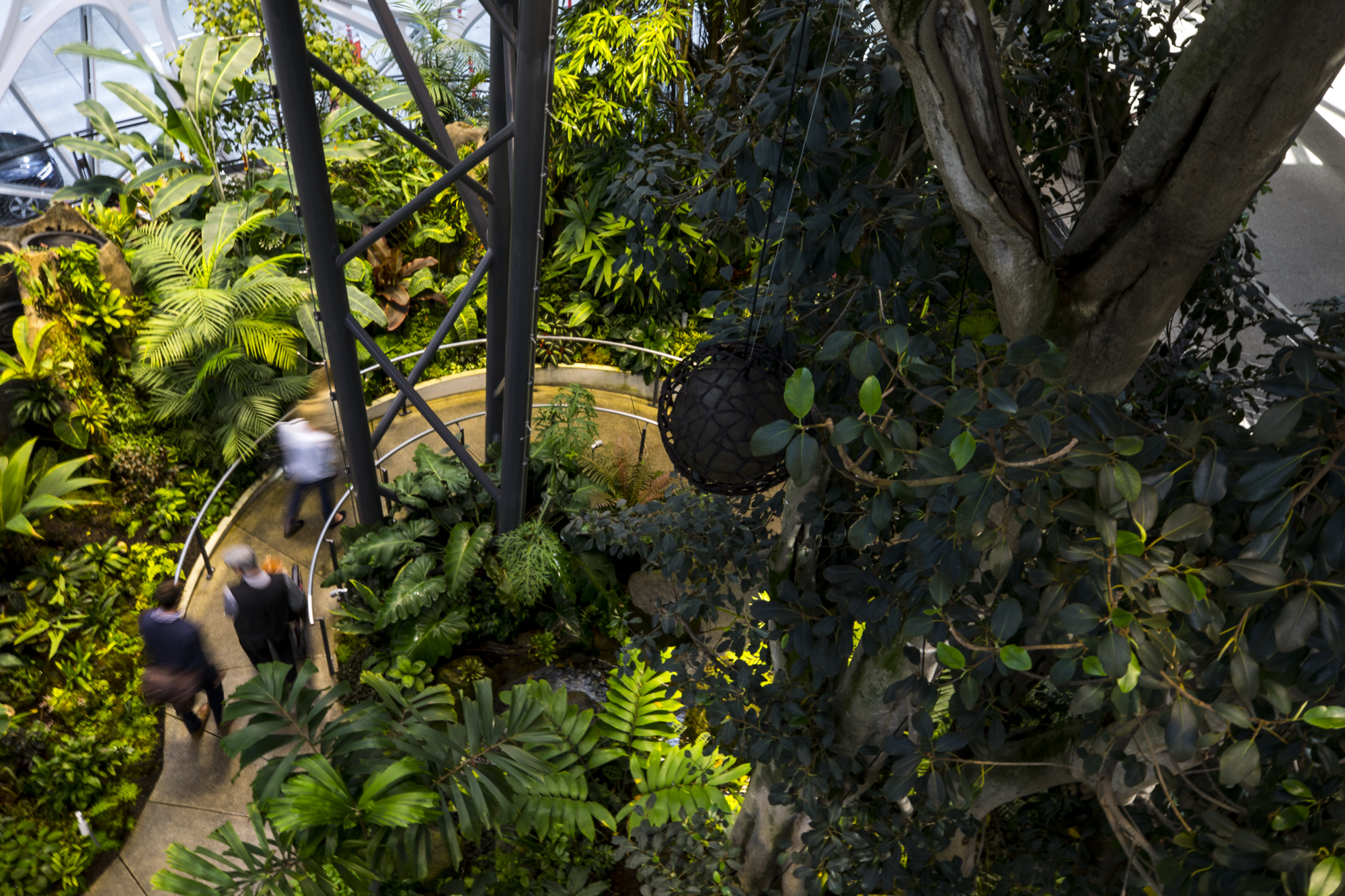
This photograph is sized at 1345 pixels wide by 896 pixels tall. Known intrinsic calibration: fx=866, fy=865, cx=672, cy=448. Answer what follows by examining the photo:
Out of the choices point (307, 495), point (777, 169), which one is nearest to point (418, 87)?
point (777, 169)

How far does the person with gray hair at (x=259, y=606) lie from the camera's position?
476cm

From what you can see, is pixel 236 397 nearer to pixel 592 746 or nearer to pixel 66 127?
pixel 592 746

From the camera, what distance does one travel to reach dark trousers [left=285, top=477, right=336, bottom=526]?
19.4 feet

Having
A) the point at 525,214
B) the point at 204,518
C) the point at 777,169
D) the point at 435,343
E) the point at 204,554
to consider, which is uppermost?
the point at 777,169

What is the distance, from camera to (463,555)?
17.7 ft

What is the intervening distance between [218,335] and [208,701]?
2759 mm

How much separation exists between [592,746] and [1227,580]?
3.14 meters

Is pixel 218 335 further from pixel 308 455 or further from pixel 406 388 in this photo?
pixel 406 388

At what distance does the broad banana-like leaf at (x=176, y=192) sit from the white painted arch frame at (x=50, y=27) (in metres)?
3.40

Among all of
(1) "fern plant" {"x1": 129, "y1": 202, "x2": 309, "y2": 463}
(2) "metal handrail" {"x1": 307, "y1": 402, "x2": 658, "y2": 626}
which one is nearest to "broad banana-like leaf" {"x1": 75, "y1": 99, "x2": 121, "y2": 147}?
(1) "fern plant" {"x1": 129, "y1": 202, "x2": 309, "y2": 463}

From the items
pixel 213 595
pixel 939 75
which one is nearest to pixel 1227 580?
pixel 939 75

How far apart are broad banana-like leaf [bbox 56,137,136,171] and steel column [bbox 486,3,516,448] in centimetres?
463

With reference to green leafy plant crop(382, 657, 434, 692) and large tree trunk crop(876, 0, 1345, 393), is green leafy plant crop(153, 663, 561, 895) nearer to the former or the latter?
green leafy plant crop(382, 657, 434, 692)

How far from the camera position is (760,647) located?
3.44m
